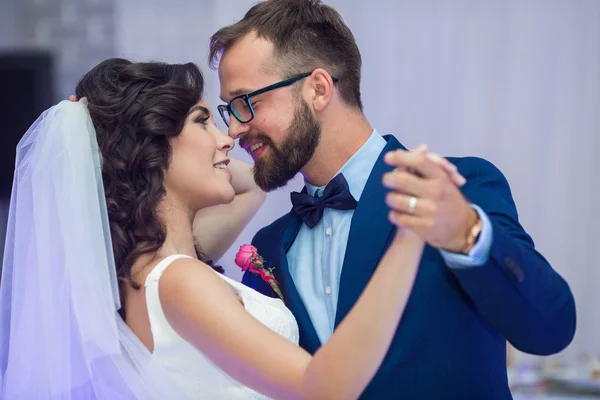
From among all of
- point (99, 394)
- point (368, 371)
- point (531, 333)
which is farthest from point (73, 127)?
point (531, 333)

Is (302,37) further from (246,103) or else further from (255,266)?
(255,266)

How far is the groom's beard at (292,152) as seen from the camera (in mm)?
2605

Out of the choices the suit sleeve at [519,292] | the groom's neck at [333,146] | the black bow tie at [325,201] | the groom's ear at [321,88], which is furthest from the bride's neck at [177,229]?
the suit sleeve at [519,292]

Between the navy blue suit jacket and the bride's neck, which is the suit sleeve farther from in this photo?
the bride's neck

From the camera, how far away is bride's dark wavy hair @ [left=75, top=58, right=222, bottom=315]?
7.66 ft

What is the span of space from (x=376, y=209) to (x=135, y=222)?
29.7 inches

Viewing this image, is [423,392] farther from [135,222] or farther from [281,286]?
[135,222]

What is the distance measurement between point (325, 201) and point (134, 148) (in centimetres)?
64

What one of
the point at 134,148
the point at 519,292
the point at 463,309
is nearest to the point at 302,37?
the point at 134,148

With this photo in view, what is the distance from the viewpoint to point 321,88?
267 centimetres

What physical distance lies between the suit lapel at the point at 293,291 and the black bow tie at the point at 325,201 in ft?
0.20

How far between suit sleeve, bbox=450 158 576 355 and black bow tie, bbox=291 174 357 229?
0.50 metres

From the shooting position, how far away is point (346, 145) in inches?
104

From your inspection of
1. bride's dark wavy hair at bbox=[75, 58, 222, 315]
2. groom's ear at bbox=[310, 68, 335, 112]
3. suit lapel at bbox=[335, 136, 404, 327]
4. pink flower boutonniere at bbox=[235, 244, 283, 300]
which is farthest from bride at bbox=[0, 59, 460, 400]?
groom's ear at bbox=[310, 68, 335, 112]
